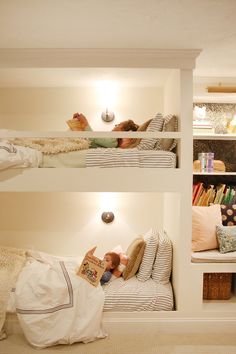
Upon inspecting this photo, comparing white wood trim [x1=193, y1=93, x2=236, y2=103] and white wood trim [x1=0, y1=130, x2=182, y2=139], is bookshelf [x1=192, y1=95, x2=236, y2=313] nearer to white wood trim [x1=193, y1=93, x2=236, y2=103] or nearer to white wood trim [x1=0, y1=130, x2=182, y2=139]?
white wood trim [x1=193, y1=93, x2=236, y2=103]

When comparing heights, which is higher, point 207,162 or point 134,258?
point 207,162

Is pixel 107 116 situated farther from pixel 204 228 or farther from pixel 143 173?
pixel 204 228

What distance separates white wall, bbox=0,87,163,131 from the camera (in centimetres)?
Result: 319

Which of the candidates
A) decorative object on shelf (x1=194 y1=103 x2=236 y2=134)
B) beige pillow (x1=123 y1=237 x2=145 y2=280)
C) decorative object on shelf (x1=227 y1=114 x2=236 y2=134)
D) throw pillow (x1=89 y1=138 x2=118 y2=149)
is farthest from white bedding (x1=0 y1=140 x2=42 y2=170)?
decorative object on shelf (x1=227 y1=114 x2=236 y2=134)

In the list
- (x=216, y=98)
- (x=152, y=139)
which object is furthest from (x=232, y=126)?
(x=152, y=139)

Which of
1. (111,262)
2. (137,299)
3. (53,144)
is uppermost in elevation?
(53,144)

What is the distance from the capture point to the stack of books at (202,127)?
3.02 metres

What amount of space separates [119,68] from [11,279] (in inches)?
70.8

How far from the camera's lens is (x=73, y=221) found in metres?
3.21

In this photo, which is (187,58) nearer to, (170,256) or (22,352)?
(170,256)

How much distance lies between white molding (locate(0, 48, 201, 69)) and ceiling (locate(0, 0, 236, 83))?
0.19ft

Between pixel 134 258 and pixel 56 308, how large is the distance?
75cm

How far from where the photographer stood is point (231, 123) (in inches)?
124

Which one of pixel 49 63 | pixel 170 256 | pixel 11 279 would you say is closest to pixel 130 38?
pixel 49 63
